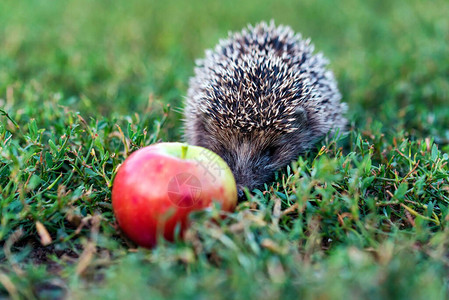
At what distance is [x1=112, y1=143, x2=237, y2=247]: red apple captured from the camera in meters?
2.74

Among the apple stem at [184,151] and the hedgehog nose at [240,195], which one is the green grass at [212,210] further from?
the apple stem at [184,151]

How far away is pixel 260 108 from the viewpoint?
12.8 ft

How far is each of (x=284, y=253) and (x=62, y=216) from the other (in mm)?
1478

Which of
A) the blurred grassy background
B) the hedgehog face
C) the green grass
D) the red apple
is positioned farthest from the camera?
the blurred grassy background

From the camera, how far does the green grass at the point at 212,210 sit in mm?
2320

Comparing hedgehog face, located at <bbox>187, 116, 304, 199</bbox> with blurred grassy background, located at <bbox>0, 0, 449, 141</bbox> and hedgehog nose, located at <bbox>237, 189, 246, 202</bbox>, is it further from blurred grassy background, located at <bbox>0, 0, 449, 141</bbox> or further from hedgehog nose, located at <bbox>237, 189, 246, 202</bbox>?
blurred grassy background, located at <bbox>0, 0, 449, 141</bbox>

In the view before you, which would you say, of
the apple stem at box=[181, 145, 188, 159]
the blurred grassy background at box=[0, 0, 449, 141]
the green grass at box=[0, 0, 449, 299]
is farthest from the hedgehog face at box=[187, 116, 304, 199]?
the apple stem at box=[181, 145, 188, 159]

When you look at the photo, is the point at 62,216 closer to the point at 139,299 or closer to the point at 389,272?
the point at 139,299

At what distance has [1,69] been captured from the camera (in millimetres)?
5633

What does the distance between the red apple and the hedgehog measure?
25.4 inches

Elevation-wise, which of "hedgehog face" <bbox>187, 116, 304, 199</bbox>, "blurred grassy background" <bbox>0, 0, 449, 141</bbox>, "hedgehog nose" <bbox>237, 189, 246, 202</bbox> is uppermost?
"blurred grassy background" <bbox>0, 0, 449, 141</bbox>

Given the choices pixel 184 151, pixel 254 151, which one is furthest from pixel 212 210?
pixel 254 151

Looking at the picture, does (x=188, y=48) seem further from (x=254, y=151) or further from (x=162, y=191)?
(x=162, y=191)

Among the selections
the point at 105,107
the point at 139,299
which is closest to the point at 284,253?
the point at 139,299
